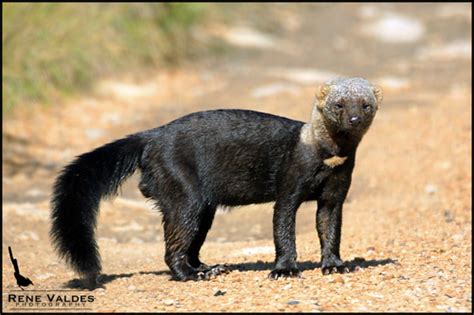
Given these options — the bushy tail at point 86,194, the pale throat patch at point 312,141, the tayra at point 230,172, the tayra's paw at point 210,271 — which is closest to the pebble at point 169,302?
the bushy tail at point 86,194

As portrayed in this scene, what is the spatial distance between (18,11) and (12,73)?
850mm

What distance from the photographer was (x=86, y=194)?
6.26 meters

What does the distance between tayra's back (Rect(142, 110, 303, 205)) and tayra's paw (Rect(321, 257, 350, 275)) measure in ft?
1.90

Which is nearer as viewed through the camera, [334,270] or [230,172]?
[334,270]

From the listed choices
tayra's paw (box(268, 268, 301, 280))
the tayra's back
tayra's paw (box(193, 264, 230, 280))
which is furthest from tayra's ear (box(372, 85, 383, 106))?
tayra's paw (box(193, 264, 230, 280))

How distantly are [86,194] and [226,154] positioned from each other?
96cm

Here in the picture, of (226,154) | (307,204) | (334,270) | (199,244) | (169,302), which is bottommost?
(169,302)

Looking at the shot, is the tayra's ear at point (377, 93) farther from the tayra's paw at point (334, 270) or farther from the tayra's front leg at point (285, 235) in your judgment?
the tayra's paw at point (334, 270)

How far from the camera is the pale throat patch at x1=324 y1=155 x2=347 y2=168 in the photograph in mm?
6207

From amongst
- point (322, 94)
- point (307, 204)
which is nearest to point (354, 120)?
point (322, 94)

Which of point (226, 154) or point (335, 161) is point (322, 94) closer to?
point (335, 161)

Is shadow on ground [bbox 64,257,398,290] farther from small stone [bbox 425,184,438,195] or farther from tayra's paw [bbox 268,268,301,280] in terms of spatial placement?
small stone [bbox 425,184,438,195]

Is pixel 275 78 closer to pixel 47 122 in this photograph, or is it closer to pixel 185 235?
pixel 47 122

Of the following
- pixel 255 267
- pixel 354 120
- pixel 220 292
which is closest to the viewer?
pixel 220 292
